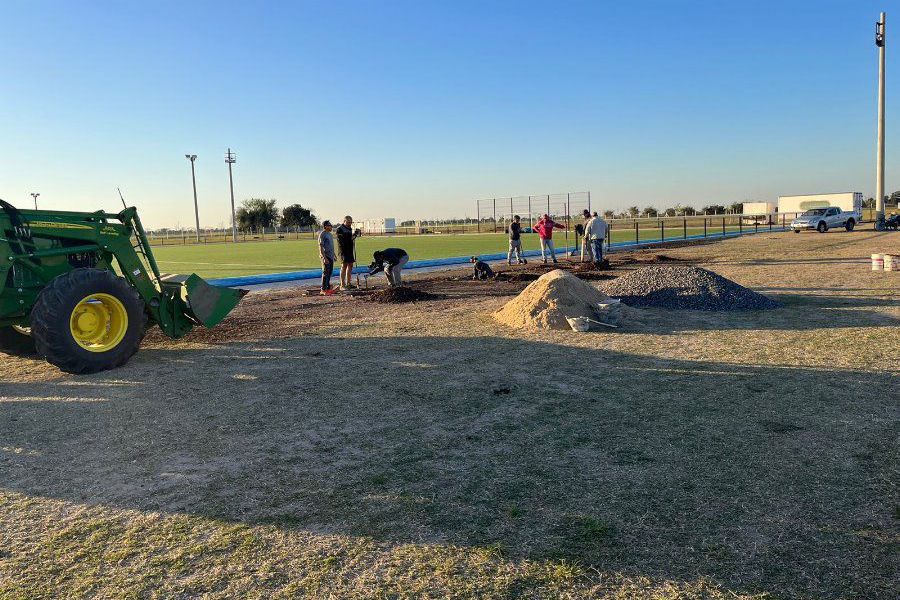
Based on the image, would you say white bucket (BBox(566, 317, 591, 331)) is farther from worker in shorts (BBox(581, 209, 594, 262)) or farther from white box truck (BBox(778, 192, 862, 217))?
white box truck (BBox(778, 192, 862, 217))

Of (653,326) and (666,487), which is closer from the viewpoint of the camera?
(666,487)

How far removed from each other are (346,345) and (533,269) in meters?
12.6

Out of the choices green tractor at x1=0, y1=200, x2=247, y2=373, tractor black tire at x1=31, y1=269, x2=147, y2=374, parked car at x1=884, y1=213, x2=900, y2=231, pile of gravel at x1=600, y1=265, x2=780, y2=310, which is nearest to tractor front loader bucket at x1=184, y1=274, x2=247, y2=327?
green tractor at x1=0, y1=200, x2=247, y2=373

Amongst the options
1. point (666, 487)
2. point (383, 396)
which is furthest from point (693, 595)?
point (383, 396)

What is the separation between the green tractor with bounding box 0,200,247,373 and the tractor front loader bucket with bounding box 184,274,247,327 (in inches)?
0.5

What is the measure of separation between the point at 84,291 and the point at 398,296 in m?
7.10

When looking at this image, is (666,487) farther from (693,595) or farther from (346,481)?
(346,481)

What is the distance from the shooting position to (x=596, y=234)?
827 inches

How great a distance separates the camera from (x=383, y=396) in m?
6.43

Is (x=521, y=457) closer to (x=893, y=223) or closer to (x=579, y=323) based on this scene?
(x=579, y=323)

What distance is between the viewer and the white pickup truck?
40.5m

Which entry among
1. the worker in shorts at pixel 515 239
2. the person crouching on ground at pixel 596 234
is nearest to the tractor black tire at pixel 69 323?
the worker in shorts at pixel 515 239

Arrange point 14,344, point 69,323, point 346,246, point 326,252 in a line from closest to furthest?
point 69,323 < point 14,344 < point 326,252 < point 346,246

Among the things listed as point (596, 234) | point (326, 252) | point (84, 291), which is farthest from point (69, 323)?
point (596, 234)
